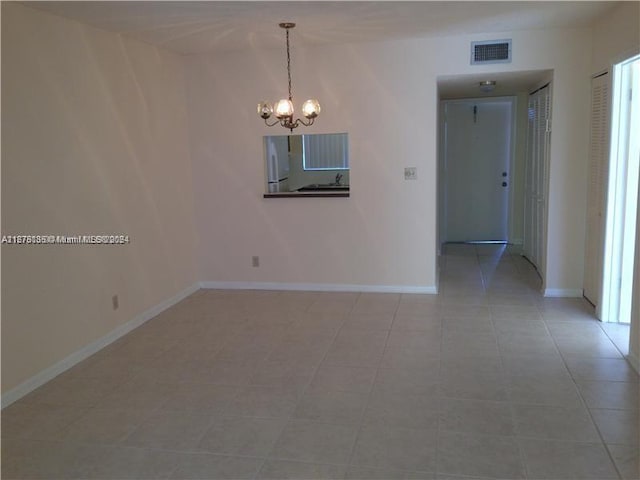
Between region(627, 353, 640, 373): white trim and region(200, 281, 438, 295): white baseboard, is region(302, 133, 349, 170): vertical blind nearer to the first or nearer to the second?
region(200, 281, 438, 295): white baseboard

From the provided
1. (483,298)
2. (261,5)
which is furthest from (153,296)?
(483,298)

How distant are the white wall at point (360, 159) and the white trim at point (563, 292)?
0.04 meters

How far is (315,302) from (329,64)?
2.26m

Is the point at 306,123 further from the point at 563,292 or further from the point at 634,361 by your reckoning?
the point at 634,361

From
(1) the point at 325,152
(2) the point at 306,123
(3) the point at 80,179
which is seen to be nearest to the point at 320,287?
(2) the point at 306,123

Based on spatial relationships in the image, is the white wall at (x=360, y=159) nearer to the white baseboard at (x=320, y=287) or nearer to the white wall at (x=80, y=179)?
the white baseboard at (x=320, y=287)

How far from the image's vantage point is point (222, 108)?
18.0ft

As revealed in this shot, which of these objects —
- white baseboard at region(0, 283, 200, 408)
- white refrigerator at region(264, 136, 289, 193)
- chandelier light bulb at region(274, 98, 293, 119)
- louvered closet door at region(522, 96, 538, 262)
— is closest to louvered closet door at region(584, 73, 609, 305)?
louvered closet door at region(522, 96, 538, 262)

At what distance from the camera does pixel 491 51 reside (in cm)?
482

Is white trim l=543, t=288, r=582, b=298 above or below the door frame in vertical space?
below

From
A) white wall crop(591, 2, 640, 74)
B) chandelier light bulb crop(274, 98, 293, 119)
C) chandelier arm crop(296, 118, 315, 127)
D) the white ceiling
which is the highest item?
the white ceiling

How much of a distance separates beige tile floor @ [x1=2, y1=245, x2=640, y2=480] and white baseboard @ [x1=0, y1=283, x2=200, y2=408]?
0.07 meters

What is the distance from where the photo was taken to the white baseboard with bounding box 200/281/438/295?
17.8 feet

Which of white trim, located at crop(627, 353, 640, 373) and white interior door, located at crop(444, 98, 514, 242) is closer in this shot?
white trim, located at crop(627, 353, 640, 373)
